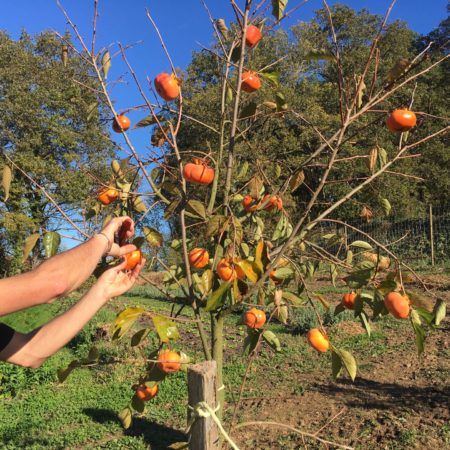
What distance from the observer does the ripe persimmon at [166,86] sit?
4.95ft

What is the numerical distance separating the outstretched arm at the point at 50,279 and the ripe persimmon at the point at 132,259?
0.21 meters

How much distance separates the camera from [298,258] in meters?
2.12

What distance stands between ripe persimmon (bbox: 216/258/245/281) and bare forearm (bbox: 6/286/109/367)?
35 centimetres

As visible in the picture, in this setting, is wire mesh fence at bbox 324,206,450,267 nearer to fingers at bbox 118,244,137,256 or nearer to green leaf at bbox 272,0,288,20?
green leaf at bbox 272,0,288,20

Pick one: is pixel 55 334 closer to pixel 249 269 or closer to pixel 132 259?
pixel 132 259

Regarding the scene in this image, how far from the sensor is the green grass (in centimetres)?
345

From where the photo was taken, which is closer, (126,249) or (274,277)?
(126,249)

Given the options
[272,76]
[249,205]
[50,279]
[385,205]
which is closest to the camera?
[50,279]

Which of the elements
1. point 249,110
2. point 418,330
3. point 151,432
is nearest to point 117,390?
point 151,432

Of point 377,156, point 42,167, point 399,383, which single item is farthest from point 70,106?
point 377,156

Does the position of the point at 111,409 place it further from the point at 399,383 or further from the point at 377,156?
the point at 377,156

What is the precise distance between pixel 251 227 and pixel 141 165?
0.71 metres

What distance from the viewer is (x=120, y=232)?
142 cm

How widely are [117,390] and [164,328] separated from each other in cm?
353
